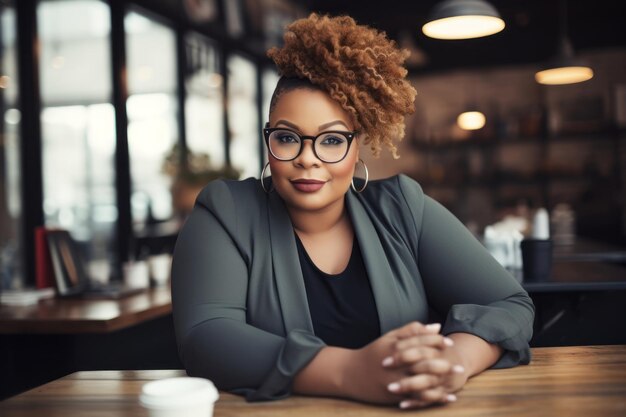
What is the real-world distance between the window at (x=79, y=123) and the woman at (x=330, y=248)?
2863 millimetres

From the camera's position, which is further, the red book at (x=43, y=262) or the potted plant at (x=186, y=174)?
the potted plant at (x=186, y=174)

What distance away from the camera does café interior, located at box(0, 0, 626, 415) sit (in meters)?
3.15

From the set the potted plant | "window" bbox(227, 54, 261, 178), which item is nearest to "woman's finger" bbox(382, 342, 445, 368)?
the potted plant

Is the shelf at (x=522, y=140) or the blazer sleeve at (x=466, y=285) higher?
the shelf at (x=522, y=140)

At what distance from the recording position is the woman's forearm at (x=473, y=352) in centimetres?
123

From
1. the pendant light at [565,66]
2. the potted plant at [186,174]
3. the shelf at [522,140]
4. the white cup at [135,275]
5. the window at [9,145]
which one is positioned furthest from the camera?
the shelf at [522,140]

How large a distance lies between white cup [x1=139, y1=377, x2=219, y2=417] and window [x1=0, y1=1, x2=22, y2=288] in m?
3.11

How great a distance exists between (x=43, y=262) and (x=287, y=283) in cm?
217

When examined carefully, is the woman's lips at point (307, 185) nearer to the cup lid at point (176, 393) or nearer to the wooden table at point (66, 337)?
the cup lid at point (176, 393)

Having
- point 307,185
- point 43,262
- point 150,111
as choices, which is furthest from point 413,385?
point 150,111

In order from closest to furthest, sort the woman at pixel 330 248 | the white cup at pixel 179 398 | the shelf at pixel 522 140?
the white cup at pixel 179 398
the woman at pixel 330 248
the shelf at pixel 522 140

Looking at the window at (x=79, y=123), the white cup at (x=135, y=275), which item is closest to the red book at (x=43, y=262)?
the white cup at (x=135, y=275)

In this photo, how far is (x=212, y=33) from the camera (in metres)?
6.24

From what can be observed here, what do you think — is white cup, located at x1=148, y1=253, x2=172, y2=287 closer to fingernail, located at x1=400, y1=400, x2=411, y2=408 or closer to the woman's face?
the woman's face
